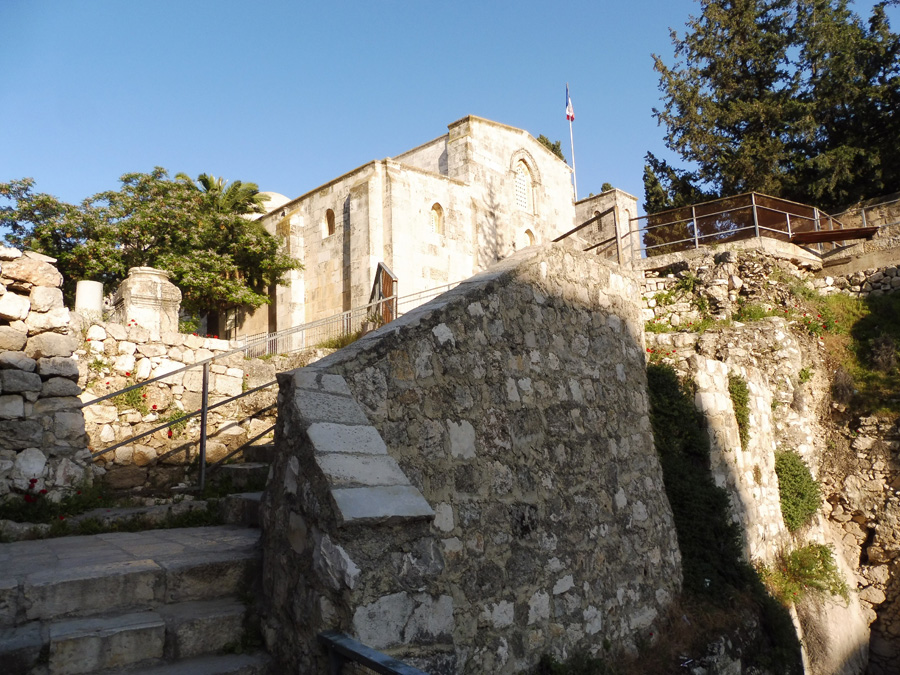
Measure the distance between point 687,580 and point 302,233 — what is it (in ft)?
56.9

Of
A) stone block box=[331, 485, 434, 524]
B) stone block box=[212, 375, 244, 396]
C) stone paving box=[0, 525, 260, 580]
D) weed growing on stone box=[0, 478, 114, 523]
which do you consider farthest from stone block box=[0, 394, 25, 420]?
stone block box=[331, 485, 434, 524]

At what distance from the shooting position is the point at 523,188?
73.0 ft

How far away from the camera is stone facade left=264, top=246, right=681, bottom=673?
3008 millimetres

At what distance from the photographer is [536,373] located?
197 inches

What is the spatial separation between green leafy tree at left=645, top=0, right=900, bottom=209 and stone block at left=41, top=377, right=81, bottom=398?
1825 centimetres

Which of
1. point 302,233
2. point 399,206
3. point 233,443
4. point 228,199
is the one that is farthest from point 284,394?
point 228,199

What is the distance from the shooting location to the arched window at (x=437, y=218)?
1939 cm

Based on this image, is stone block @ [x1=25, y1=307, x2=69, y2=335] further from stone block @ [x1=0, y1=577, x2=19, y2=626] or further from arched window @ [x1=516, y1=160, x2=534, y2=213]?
arched window @ [x1=516, y1=160, x2=534, y2=213]

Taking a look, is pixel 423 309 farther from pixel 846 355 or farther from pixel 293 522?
pixel 846 355

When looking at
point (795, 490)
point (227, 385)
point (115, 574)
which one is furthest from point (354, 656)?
point (795, 490)

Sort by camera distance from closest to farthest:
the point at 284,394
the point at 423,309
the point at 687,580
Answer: the point at 284,394 < the point at 423,309 < the point at 687,580

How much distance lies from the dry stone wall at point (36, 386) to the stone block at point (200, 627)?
9.23 feet

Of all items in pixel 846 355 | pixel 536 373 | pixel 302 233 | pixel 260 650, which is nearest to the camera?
pixel 260 650

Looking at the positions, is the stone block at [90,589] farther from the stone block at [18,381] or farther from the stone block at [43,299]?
the stone block at [43,299]
